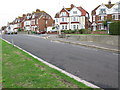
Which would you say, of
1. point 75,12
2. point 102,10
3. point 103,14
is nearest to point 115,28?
point 103,14

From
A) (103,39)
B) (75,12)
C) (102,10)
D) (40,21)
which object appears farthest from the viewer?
(40,21)

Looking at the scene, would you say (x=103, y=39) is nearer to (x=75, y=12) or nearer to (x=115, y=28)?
(x=115, y=28)

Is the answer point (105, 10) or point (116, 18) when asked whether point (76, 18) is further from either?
point (116, 18)

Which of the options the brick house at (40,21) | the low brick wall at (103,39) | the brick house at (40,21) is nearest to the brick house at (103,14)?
the brick house at (40,21)

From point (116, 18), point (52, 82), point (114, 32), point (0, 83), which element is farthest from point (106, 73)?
point (116, 18)

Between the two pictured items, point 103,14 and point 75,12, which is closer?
point 103,14

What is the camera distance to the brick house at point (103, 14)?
4609 centimetres

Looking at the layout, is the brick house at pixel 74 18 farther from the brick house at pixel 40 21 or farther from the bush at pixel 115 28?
the bush at pixel 115 28

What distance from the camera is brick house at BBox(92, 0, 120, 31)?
4609 cm

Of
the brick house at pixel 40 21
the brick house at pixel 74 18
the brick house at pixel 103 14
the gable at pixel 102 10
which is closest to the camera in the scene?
the brick house at pixel 103 14

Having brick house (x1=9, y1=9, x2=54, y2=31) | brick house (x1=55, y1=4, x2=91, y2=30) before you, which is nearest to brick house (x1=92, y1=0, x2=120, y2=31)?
brick house (x1=55, y1=4, x2=91, y2=30)

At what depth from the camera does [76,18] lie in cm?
5488

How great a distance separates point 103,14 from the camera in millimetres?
48438

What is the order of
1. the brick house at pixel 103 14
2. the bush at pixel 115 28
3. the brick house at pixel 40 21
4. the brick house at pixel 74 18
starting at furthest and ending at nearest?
the brick house at pixel 40 21, the brick house at pixel 74 18, the brick house at pixel 103 14, the bush at pixel 115 28
